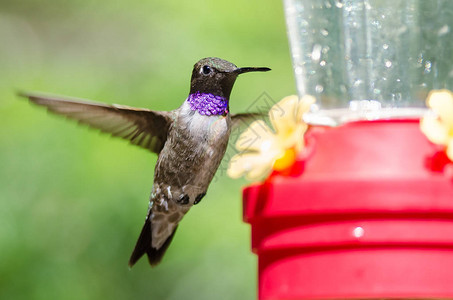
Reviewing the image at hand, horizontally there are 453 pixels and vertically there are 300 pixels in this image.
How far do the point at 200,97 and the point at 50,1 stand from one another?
4263 mm

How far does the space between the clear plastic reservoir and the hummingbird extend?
371 mm

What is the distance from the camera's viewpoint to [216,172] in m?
3.39

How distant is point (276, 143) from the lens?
96.0 inches

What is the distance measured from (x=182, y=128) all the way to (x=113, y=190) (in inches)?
46.1

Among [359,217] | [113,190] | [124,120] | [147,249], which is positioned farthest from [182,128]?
[359,217]

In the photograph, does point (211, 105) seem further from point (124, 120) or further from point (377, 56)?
point (377, 56)

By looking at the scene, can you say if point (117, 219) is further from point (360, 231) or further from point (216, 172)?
point (360, 231)

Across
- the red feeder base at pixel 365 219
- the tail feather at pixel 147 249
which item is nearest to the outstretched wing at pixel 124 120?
the tail feather at pixel 147 249

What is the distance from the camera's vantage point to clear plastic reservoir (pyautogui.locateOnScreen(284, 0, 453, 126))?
2.77 m

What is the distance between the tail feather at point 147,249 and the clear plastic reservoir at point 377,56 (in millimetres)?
1172

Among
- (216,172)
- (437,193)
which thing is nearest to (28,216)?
(216,172)

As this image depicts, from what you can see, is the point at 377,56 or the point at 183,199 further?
the point at 183,199

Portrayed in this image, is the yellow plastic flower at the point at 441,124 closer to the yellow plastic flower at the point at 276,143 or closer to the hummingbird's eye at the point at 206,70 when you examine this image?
the yellow plastic flower at the point at 276,143

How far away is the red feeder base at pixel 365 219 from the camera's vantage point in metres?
2.15
